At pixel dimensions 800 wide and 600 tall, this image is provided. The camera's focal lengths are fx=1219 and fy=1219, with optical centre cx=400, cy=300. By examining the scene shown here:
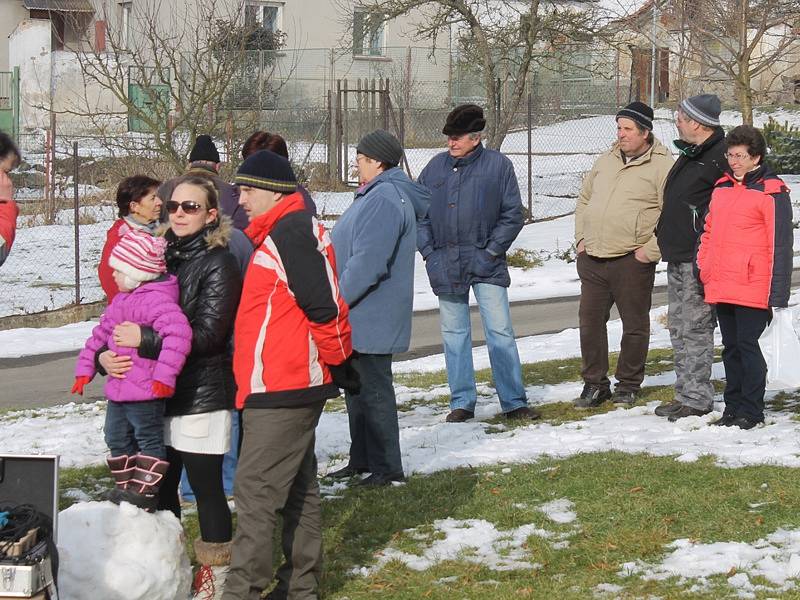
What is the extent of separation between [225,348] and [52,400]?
5.96 metres

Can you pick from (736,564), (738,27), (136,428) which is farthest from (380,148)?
(738,27)

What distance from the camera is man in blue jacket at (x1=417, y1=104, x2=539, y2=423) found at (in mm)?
7965

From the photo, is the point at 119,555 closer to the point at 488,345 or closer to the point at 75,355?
the point at 488,345

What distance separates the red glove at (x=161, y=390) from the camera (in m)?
4.73

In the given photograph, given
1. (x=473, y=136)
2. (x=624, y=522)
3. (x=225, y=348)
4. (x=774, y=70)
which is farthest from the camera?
(x=774, y=70)

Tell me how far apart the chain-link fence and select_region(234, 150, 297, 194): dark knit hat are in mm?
10626

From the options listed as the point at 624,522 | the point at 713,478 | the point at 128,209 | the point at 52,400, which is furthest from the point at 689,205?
the point at 52,400

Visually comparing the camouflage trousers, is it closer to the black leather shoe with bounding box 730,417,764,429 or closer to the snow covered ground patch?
the black leather shoe with bounding box 730,417,764,429

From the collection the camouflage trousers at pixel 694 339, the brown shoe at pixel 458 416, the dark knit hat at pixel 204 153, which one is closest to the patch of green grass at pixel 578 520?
the camouflage trousers at pixel 694 339

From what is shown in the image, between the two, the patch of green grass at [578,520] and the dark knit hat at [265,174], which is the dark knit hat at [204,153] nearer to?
the patch of green grass at [578,520]

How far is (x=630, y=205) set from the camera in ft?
26.7

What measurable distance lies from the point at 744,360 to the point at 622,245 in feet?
4.13

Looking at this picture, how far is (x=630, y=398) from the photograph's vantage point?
27.8ft

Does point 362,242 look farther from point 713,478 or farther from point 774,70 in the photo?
point 774,70
